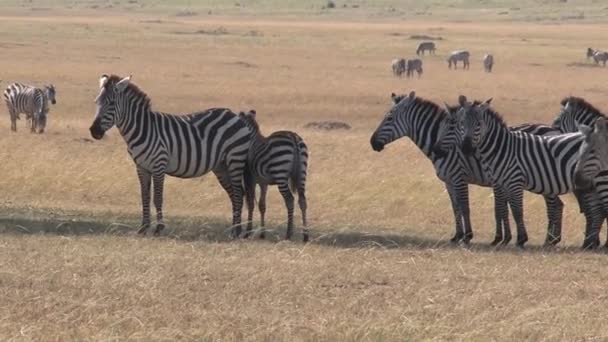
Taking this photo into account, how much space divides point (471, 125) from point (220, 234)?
10.00ft

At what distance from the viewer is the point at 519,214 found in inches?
501

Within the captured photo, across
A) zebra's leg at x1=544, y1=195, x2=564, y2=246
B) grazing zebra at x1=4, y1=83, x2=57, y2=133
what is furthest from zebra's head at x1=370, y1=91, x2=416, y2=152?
grazing zebra at x1=4, y1=83, x2=57, y2=133

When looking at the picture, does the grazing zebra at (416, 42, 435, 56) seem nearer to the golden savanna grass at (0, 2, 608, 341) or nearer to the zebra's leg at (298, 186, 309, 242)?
the golden savanna grass at (0, 2, 608, 341)

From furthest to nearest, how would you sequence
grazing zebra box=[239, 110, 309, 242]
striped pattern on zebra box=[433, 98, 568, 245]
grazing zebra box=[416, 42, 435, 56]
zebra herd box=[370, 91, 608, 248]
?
grazing zebra box=[416, 42, 435, 56] < grazing zebra box=[239, 110, 309, 242] < striped pattern on zebra box=[433, 98, 568, 245] < zebra herd box=[370, 91, 608, 248]

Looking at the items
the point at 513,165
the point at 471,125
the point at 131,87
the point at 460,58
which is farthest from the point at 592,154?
the point at 460,58

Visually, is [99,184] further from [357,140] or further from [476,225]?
[357,140]

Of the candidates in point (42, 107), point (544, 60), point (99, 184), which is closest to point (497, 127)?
point (99, 184)

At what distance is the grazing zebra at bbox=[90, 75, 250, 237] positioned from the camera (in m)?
13.1

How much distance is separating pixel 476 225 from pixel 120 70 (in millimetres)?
26407

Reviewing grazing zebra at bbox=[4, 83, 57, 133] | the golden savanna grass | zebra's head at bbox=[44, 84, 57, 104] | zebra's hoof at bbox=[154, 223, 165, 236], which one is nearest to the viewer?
the golden savanna grass

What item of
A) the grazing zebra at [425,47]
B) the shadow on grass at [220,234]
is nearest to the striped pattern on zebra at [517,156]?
the shadow on grass at [220,234]

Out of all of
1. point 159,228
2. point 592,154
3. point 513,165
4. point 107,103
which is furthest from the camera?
point 107,103

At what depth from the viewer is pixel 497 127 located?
13.0 metres

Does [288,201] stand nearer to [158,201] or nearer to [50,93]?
[158,201]
